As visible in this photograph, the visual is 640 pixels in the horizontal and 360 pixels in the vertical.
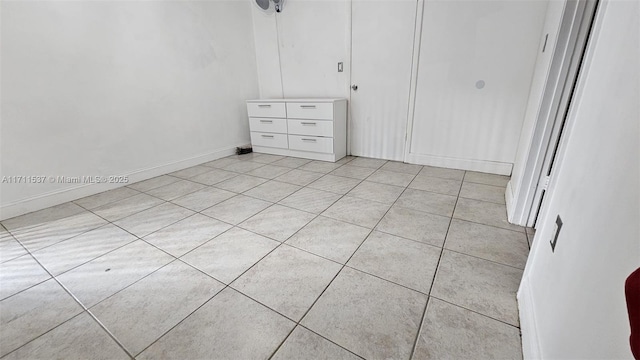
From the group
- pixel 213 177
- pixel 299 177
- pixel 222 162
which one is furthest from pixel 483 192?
pixel 222 162

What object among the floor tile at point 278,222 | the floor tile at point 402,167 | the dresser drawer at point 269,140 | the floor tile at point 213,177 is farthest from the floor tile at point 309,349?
the dresser drawer at point 269,140

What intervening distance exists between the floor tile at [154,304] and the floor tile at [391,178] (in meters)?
1.89

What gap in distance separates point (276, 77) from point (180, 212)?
260 centimetres

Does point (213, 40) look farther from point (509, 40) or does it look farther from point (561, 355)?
point (561, 355)

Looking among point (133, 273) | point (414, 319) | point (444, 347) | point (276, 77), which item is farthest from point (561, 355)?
point (276, 77)

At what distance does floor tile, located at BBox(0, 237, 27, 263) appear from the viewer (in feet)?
5.45

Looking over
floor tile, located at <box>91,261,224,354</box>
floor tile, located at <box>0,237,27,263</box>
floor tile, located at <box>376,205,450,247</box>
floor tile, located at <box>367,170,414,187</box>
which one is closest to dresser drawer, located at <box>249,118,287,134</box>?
floor tile, located at <box>367,170,414,187</box>

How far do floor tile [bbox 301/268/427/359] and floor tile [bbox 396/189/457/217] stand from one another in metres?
0.96

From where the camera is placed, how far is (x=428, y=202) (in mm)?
2221

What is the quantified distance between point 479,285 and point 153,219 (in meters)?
2.27

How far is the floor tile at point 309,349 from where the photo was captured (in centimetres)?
100

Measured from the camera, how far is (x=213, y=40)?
340 cm

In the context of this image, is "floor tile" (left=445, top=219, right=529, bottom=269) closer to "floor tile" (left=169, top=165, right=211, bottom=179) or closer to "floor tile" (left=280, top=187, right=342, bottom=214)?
"floor tile" (left=280, top=187, right=342, bottom=214)

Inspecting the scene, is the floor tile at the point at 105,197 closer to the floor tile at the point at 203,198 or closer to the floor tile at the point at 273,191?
the floor tile at the point at 203,198
